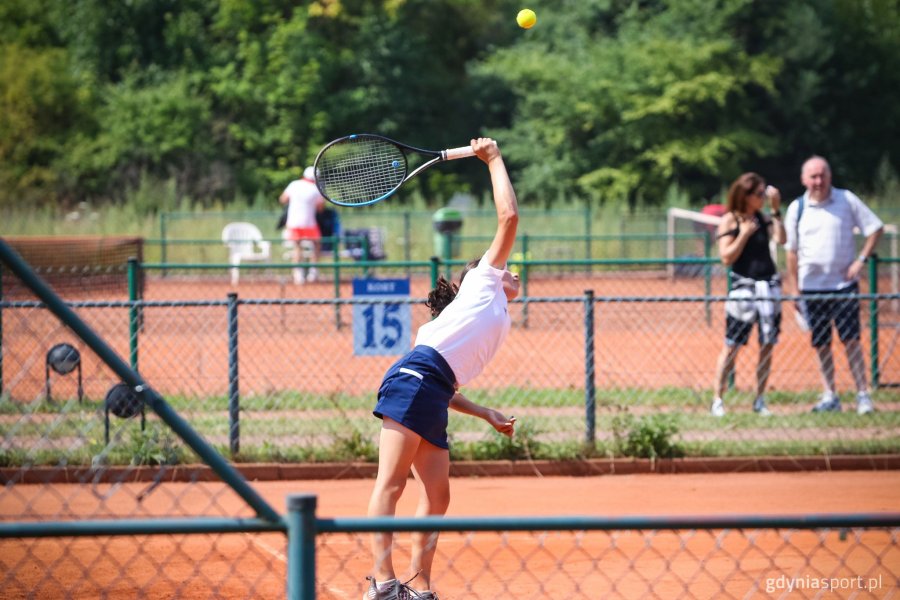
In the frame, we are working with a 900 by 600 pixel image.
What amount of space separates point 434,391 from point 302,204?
13829 millimetres

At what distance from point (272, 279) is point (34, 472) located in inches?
504

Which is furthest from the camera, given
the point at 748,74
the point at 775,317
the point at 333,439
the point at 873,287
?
the point at 748,74

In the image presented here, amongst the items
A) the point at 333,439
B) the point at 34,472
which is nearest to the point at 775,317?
the point at 333,439

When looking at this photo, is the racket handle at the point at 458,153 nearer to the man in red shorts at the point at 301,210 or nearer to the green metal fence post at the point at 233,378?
the green metal fence post at the point at 233,378

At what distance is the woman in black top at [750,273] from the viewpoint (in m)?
9.84

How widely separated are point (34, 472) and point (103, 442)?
0.54 m

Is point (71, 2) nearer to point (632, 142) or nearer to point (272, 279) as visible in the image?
point (632, 142)

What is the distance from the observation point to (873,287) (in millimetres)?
11594

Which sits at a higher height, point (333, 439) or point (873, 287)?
point (873, 287)

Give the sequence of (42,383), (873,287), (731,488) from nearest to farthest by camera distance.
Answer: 1. (731,488)
2. (42,383)
3. (873,287)

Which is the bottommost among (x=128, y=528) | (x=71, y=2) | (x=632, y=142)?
(x=128, y=528)

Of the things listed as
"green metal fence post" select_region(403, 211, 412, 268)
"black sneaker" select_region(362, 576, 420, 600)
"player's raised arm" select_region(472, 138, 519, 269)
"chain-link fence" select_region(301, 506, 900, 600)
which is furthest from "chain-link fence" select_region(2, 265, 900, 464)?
"green metal fence post" select_region(403, 211, 412, 268)

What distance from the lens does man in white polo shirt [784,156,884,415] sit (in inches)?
389

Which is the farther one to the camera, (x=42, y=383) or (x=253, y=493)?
(x=42, y=383)
